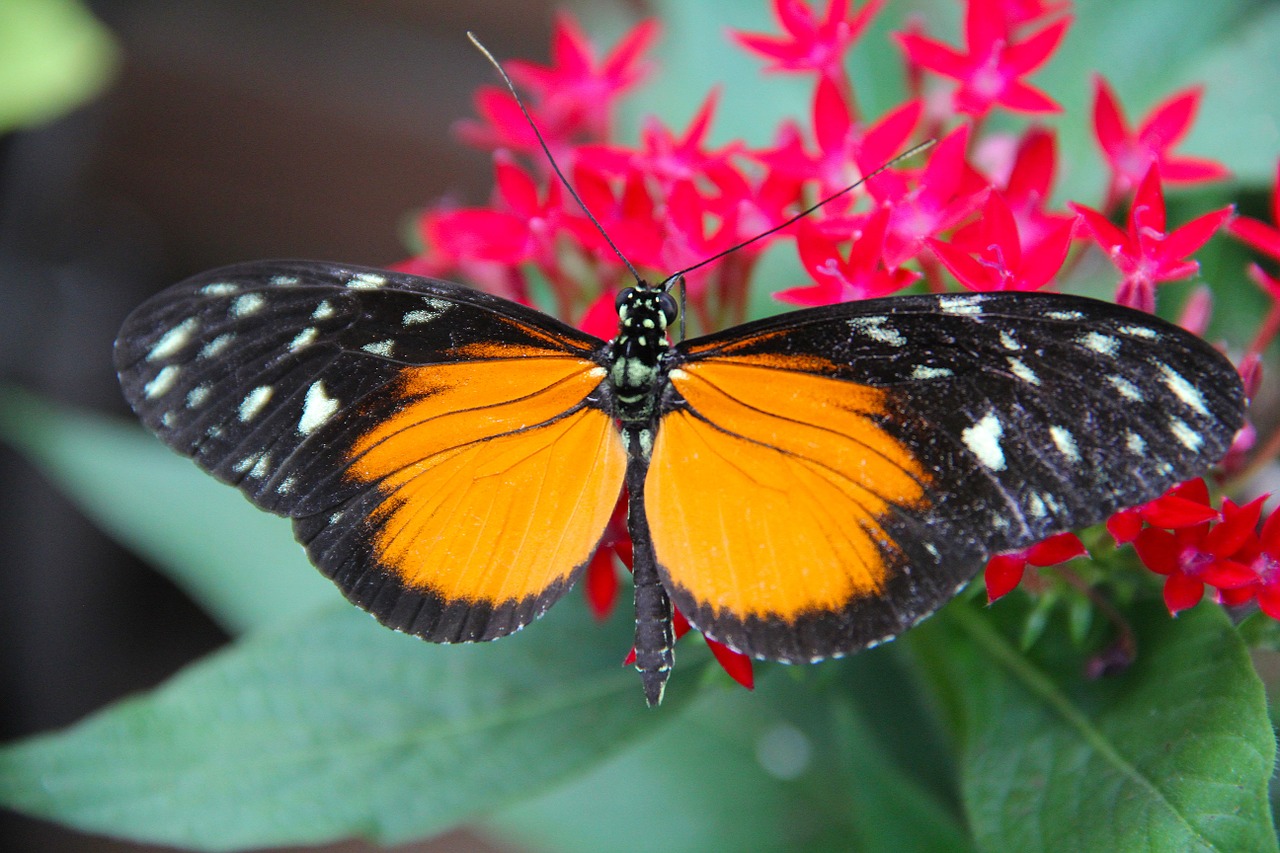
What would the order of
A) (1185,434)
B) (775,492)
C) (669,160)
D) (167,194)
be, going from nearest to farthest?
(1185,434) < (775,492) < (669,160) < (167,194)

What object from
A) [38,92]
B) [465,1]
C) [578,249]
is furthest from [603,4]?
[38,92]

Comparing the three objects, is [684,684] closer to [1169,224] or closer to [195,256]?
[1169,224]

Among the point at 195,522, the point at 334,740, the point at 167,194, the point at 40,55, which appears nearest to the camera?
the point at 334,740

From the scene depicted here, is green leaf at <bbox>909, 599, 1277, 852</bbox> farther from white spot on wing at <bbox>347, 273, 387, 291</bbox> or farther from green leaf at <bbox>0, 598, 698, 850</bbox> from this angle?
white spot on wing at <bbox>347, 273, 387, 291</bbox>

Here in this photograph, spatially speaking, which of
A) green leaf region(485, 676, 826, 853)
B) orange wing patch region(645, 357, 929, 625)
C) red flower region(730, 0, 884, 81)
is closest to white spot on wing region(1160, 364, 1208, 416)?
orange wing patch region(645, 357, 929, 625)

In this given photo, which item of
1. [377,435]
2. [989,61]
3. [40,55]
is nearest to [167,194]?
[40,55]

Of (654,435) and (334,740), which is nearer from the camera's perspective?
(654,435)

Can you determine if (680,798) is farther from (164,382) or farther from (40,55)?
(40,55)

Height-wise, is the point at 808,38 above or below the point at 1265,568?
above
